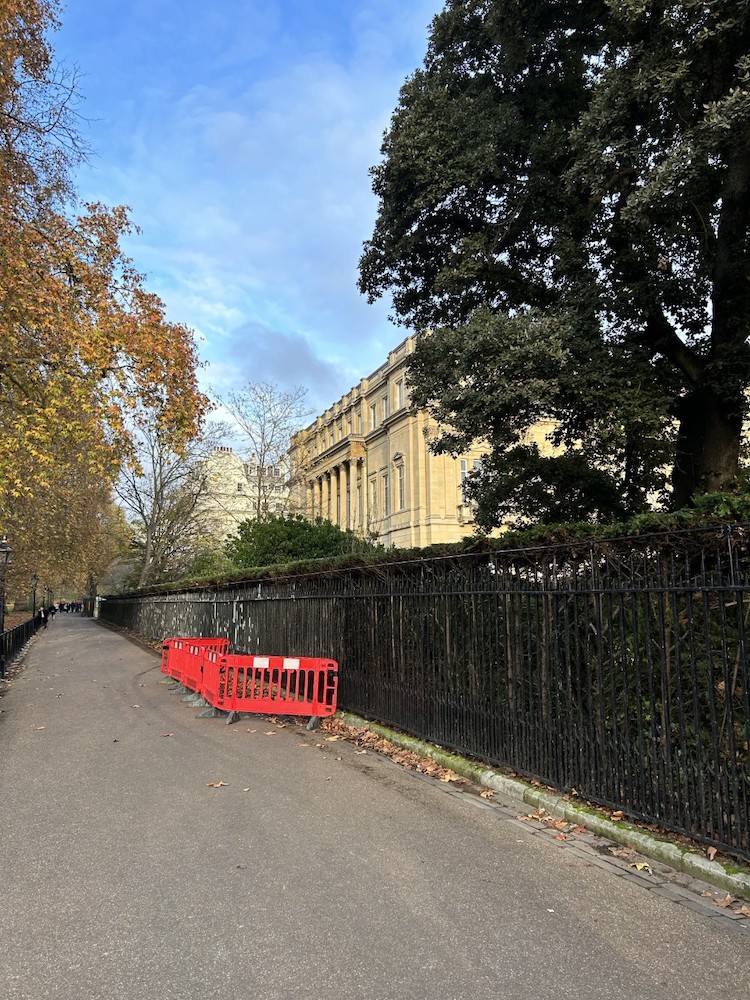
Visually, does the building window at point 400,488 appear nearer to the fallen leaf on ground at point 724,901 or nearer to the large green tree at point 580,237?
the large green tree at point 580,237

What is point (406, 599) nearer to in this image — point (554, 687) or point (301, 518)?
point (554, 687)

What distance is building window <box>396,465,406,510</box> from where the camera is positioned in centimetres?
5142

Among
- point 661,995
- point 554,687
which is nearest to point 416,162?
point 554,687

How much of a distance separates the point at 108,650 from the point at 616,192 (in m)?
24.1

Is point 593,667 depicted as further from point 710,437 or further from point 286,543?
point 286,543

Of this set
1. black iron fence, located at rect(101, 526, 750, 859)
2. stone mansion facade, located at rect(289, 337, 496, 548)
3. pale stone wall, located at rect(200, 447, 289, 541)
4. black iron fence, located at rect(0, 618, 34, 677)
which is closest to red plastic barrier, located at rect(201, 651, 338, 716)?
black iron fence, located at rect(101, 526, 750, 859)

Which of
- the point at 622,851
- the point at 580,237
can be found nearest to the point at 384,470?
the point at 580,237

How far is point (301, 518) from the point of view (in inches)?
930

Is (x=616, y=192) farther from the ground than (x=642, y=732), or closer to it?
farther from the ground

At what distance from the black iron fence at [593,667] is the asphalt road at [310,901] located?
29.5 inches

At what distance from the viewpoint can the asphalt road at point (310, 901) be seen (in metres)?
3.16

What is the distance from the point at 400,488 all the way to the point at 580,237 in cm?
4153

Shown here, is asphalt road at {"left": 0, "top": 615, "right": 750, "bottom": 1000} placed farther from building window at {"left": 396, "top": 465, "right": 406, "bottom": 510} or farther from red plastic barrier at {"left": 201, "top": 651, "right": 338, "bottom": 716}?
building window at {"left": 396, "top": 465, "right": 406, "bottom": 510}

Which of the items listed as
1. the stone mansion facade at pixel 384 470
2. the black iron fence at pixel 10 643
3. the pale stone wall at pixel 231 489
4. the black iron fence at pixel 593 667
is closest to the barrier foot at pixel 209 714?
the black iron fence at pixel 593 667
